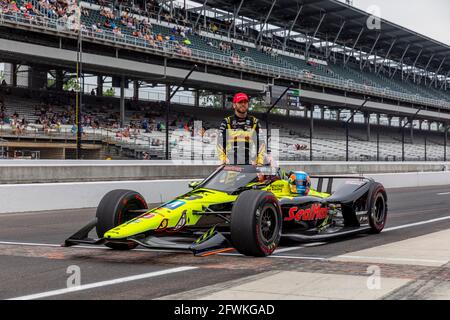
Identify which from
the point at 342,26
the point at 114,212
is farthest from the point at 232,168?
the point at 342,26

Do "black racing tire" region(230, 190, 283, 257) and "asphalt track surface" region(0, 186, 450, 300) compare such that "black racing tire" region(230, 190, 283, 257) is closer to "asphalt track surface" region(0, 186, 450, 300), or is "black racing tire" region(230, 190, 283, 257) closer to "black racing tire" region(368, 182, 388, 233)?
"asphalt track surface" region(0, 186, 450, 300)

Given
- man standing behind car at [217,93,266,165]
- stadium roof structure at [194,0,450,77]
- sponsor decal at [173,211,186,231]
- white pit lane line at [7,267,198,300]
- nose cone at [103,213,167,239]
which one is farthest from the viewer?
stadium roof structure at [194,0,450,77]

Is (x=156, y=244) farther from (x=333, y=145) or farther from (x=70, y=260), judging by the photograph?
(x=333, y=145)

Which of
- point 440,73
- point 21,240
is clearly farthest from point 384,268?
point 440,73

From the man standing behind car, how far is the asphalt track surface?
1493 mm

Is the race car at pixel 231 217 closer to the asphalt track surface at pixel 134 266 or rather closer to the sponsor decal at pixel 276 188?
the sponsor decal at pixel 276 188

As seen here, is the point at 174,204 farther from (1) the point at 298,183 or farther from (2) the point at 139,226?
(1) the point at 298,183

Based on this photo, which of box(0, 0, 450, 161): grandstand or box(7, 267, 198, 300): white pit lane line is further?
box(0, 0, 450, 161): grandstand

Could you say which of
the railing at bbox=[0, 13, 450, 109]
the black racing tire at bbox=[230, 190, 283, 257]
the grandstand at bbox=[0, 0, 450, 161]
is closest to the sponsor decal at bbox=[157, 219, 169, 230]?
the black racing tire at bbox=[230, 190, 283, 257]

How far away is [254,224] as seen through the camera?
277 inches

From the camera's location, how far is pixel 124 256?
24.9ft

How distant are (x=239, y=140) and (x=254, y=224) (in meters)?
2.13

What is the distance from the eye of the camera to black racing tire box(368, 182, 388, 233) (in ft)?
32.7

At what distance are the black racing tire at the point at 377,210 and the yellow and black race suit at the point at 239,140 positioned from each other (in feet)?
7.52
